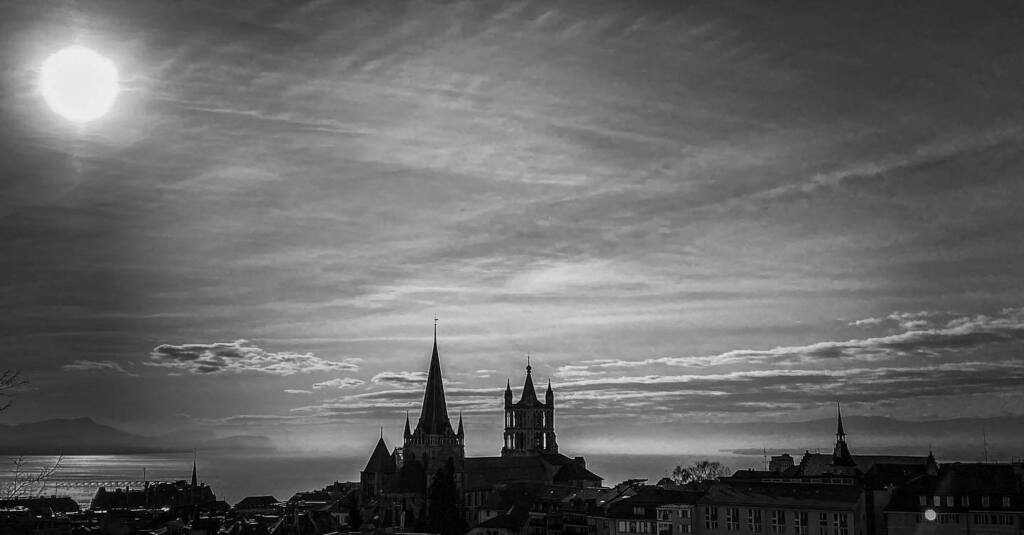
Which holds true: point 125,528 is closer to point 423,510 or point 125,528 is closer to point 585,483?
point 423,510

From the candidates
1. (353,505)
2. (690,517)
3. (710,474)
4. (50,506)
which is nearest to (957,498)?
(690,517)

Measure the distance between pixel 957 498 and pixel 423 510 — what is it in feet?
250

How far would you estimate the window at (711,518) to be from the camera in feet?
292

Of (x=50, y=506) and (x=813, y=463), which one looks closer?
(x=813, y=463)

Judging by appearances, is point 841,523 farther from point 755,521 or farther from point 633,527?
point 633,527

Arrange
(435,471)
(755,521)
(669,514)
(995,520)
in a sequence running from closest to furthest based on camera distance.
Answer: (995,520) → (755,521) → (669,514) → (435,471)

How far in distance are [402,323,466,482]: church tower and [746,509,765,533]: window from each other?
273 ft

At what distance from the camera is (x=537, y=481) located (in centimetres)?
15762

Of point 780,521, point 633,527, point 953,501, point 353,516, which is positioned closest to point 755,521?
point 780,521

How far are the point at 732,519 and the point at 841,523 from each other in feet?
34.6

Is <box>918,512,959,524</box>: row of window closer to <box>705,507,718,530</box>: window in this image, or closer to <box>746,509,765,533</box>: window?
<box>746,509,765,533</box>: window

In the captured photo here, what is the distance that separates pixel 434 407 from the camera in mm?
173500

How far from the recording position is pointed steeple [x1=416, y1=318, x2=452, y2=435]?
17188cm

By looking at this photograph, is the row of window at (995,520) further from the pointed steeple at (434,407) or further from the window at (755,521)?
the pointed steeple at (434,407)
